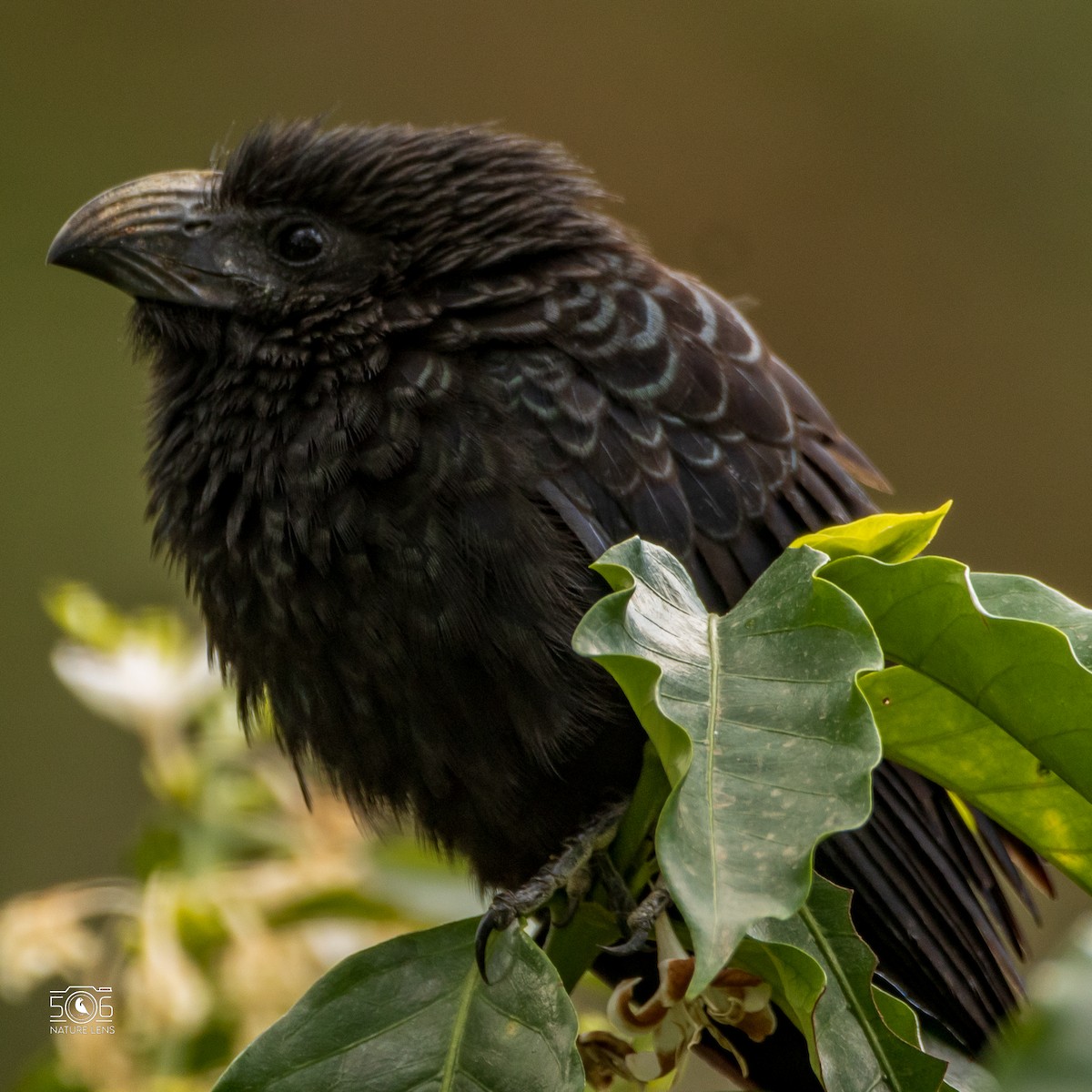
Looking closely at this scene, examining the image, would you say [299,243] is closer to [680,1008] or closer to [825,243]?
[680,1008]

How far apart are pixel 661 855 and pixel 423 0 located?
6.29 m

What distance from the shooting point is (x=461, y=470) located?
1905mm

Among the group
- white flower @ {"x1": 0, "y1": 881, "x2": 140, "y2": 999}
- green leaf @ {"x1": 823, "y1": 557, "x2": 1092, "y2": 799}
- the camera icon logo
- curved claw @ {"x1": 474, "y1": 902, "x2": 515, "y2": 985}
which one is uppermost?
green leaf @ {"x1": 823, "y1": 557, "x2": 1092, "y2": 799}

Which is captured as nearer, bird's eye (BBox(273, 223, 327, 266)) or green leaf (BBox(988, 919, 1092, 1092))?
green leaf (BBox(988, 919, 1092, 1092))

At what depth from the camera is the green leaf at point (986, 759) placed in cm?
133

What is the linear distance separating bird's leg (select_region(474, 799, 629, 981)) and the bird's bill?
1.03 meters

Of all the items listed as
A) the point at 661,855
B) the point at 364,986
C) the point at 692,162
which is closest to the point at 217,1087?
the point at 364,986

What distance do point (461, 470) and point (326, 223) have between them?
0.63 meters

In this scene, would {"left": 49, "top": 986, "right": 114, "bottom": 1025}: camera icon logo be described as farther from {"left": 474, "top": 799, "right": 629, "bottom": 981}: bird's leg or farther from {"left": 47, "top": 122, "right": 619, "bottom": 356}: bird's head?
{"left": 47, "top": 122, "right": 619, "bottom": 356}: bird's head

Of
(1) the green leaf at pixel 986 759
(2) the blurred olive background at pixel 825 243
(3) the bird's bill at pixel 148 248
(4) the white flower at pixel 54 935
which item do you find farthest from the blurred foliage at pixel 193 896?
(2) the blurred olive background at pixel 825 243

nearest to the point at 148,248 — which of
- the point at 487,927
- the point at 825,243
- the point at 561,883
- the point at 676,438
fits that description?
the point at 676,438

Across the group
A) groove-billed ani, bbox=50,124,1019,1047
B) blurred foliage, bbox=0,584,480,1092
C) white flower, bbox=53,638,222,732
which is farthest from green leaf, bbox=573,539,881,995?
white flower, bbox=53,638,222,732

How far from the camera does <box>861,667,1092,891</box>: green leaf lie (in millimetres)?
1325

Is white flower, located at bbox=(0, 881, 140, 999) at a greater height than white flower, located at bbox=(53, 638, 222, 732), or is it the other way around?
white flower, located at bbox=(53, 638, 222, 732)
